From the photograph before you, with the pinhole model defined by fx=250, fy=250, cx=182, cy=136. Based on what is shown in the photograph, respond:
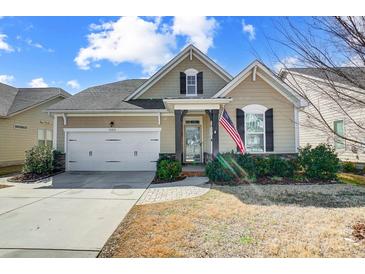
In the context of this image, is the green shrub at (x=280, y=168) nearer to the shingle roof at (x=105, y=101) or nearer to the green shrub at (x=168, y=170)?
the green shrub at (x=168, y=170)

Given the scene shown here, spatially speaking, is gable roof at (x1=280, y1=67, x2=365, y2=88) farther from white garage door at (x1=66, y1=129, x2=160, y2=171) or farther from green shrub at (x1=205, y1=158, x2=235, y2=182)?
white garage door at (x1=66, y1=129, x2=160, y2=171)

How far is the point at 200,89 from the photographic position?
14.5m

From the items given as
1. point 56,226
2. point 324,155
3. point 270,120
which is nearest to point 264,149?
point 270,120

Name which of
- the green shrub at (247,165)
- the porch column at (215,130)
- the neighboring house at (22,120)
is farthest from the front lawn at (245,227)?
the neighboring house at (22,120)

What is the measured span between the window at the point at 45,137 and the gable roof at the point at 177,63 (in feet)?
33.2

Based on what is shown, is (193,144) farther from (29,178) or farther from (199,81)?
(29,178)

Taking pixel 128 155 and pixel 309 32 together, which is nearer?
pixel 309 32

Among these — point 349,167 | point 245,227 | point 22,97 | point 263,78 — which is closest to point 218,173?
point 245,227

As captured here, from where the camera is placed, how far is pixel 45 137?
2053 cm

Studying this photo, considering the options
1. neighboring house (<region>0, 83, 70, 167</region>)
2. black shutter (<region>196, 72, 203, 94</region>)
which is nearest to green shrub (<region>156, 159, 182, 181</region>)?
black shutter (<region>196, 72, 203, 94</region>)

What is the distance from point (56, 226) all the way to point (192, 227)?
108 inches
